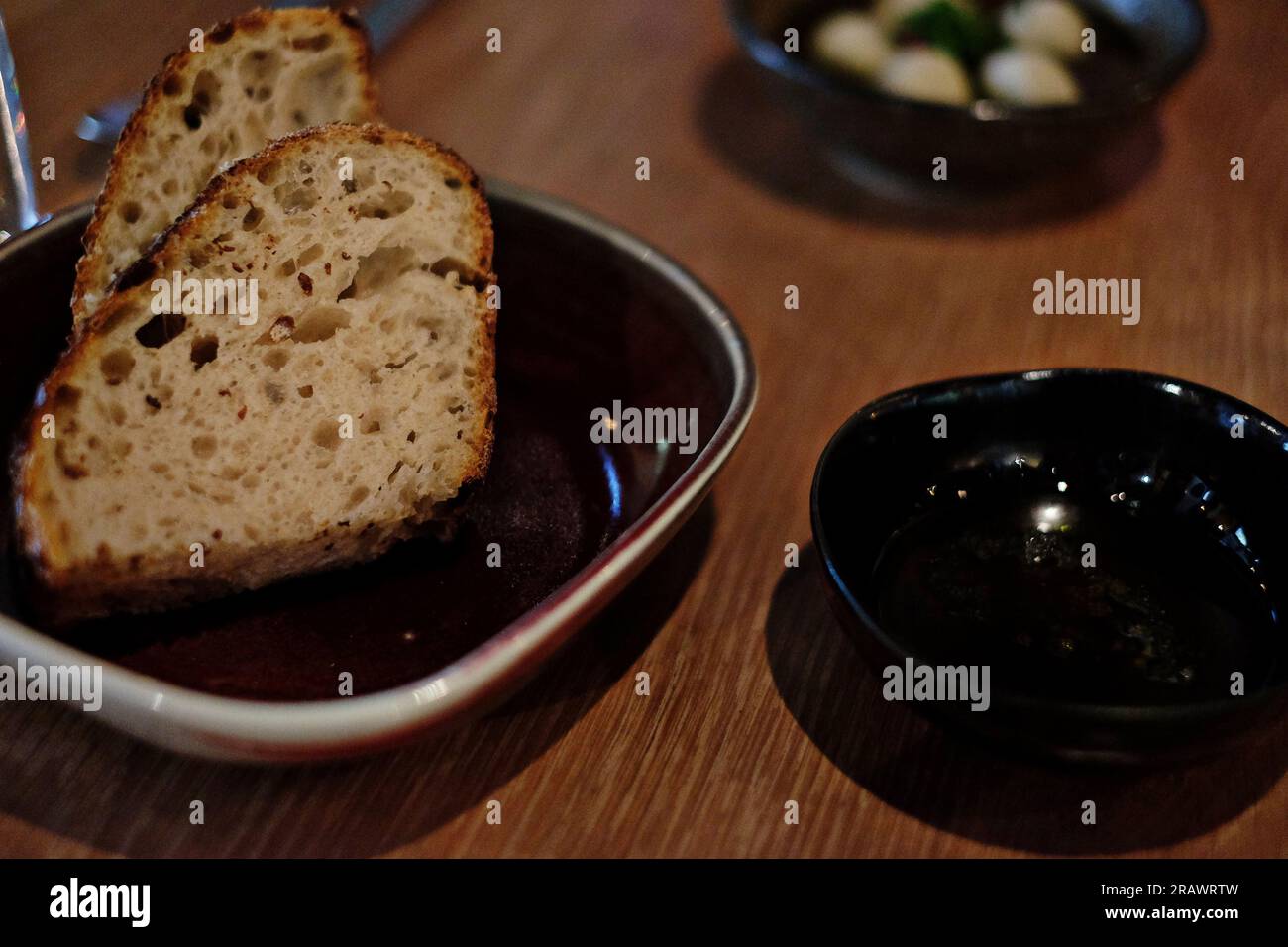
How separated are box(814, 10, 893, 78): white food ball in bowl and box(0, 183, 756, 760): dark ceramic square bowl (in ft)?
1.99

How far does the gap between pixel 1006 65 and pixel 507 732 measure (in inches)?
42.6

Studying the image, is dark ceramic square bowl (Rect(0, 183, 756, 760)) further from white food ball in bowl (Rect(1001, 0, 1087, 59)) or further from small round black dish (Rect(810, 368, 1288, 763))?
white food ball in bowl (Rect(1001, 0, 1087, 59))

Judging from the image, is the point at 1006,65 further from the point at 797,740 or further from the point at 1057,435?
the point at 797,740

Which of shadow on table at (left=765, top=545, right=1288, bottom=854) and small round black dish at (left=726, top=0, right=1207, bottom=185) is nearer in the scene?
shadow on table at (left=765, top=545, right=1288, bottom=854)

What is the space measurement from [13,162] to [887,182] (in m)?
0.98

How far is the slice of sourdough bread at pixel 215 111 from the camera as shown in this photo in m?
0.89

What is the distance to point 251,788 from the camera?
75 cm

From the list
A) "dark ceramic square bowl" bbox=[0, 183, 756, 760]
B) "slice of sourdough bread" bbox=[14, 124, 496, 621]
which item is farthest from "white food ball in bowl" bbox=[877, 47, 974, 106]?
"slice of sourdough bread" bbox=[14, 124, 496, 621]

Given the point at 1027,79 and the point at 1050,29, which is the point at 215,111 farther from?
the point at 1050,29

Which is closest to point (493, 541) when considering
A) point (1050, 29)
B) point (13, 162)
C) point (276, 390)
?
point (276, 390)

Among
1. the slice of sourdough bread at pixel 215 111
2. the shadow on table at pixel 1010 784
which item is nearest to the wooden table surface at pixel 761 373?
the shadow on table at pixel 1010 784

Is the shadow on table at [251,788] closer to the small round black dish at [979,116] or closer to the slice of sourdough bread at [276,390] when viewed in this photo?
the slice of sourdough bread at [276,390]

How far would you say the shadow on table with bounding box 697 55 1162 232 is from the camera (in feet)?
4.57

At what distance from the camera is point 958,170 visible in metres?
1.34
